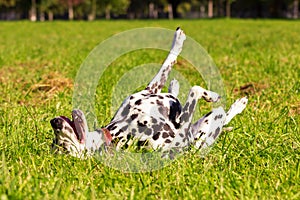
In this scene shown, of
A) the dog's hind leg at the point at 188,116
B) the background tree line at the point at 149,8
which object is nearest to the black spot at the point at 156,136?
the dog's hind leg at the point at 188,116

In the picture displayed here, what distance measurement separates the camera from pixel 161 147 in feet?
11.2

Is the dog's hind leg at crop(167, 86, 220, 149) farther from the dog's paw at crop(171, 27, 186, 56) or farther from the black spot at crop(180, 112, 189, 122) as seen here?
the dog's paw at crop(171, 27, 186, 56)

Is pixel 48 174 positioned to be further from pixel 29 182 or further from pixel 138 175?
pixel 138 175

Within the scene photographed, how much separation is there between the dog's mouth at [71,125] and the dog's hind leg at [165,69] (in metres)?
0.93

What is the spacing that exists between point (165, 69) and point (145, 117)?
74 centimetres

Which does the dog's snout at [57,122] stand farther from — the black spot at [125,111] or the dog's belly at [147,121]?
the black spot at [125,111]

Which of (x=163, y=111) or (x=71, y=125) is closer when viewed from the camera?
(x=71, y=125)

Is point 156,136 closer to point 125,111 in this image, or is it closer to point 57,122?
point 125,111

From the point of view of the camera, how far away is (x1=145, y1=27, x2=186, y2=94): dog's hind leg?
3984 mm

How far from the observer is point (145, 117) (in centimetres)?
346

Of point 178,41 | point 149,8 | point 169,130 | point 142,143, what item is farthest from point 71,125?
point 149,8

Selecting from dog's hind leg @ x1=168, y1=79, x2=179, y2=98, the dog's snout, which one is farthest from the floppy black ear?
dog's hind leg @ x1=168, y1=79, x2=179, y2=98

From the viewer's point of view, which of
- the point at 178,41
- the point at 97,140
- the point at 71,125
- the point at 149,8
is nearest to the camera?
the point at 71,125

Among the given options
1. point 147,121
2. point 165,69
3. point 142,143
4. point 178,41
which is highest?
point 178,41
